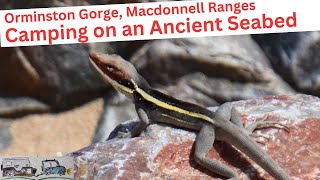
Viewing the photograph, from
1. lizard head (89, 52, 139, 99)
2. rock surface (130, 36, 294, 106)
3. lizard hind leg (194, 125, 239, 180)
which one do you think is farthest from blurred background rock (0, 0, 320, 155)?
lizard hind leg (194, 125, 239, 180)

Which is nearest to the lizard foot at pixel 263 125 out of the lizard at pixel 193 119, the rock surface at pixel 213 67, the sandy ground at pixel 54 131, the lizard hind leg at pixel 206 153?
the lizard at pixel 193 119

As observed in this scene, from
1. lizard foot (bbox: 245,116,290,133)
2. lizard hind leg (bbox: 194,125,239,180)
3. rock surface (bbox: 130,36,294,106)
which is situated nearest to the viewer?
lizard hind leg (bbox: 194,125,239,180)

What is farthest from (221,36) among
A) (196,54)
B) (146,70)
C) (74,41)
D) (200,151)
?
(200,151)

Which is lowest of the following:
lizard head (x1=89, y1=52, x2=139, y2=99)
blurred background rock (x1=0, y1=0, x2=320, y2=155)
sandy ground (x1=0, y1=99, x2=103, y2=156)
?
sandy ground (x1=0, y1=99, x2=103, y2=156)

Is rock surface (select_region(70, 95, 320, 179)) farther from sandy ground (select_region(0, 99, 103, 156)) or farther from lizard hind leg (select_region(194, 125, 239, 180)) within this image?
sandy ground (select_region(0, 99, 103, 156))

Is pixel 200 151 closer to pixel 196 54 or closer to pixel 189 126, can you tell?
pixel 189 126

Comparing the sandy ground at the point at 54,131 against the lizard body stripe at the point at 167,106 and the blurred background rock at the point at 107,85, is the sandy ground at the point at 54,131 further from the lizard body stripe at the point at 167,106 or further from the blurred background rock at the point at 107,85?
the lizard body stripe at the point at 167,106
